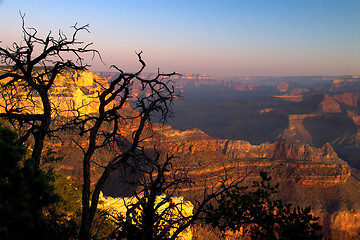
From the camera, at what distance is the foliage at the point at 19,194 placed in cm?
467

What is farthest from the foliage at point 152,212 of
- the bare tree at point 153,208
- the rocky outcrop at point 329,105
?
the rocky outcrop at point 329,105

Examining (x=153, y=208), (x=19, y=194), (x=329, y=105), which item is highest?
(x=19, y=194)

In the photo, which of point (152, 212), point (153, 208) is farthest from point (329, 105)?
point (152, 212)

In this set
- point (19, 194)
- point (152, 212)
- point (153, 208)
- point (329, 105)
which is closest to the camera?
point (19, 194)

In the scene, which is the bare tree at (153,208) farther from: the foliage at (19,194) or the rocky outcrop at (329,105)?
the rocky outcrop at (329,105)

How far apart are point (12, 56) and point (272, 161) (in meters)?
54.9

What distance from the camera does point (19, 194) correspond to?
16.6ft

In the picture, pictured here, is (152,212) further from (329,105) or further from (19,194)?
(329,105)

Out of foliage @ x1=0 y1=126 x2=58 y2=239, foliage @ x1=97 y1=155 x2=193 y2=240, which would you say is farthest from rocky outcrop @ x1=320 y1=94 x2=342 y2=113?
foliage @ x1=0 y1=126 x2=58 y2=239

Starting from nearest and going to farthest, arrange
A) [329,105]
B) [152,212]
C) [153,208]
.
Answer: [152,212]
[153,208]
[329,105]

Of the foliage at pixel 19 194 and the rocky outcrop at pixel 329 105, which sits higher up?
the foliage at pixel 19 194

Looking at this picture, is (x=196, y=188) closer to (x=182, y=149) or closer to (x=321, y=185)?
(x=182, y=149)

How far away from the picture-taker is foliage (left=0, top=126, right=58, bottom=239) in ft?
15.3

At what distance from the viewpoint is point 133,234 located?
688 centimetres
